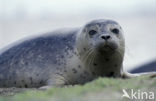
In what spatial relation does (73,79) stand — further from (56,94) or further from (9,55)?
(56,94)

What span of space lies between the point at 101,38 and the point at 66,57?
97cm

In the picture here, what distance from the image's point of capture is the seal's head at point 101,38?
27.8 ft

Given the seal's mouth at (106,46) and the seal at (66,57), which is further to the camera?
the seal at (66,57)

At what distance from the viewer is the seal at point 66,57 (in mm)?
8750

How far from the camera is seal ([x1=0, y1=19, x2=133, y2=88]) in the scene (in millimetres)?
8750

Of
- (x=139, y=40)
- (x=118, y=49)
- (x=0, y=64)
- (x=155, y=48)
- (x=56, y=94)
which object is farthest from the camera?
(x=139, y=40)

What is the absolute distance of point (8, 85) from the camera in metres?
9.57

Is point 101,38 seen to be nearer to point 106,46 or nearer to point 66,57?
point 106,46

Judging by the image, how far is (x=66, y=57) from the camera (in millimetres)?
9328

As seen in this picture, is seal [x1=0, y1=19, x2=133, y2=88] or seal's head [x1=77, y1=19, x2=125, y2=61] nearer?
seal's head [x1=77, y1=19, x2=125, y2=61]

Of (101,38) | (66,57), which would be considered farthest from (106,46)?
(66,57)

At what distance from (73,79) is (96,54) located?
66 cm

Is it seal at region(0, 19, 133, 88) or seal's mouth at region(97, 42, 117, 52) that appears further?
seal at region(0, 19, 133, 88)

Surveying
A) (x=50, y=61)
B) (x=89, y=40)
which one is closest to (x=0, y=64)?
(x=50, y=61)
